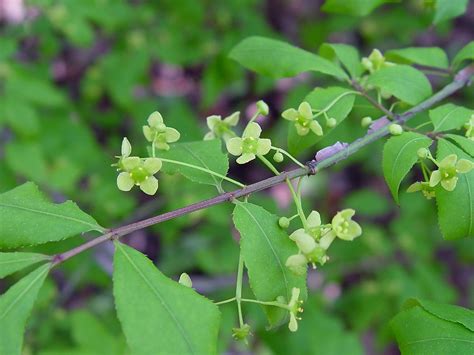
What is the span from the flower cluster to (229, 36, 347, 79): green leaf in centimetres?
48

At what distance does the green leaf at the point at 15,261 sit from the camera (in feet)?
4.43

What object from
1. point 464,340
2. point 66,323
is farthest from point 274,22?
point 464,340

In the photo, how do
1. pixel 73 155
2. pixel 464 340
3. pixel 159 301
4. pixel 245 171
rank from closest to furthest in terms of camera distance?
pixel 159 301 < pixel 464 340 < pixel 73 155 < pixel 245 171

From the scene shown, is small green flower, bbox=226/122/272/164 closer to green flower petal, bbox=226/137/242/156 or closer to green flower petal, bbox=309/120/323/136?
green flower petal, bbox=226/137/242/156

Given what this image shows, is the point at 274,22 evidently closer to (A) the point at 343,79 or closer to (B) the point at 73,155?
(B) the point at 73,155

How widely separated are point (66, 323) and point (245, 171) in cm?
210

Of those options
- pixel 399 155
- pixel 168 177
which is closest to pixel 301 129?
pixel 399 155

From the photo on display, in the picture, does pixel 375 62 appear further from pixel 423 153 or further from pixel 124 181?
pixel 124 181

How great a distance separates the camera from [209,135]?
1.85 m

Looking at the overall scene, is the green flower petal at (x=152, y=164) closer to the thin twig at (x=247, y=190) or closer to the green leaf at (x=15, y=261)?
the thin twig at (x=247, y=190)

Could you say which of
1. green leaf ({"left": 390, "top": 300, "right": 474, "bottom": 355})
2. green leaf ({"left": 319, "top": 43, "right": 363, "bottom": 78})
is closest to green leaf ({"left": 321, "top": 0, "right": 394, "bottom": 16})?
green leaf ({"left": 319, "top": 43, "right": 363, "bottom": 78})

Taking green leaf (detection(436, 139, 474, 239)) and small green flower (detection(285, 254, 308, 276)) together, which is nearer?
small green flower (detection(285, 254, 308, 276))

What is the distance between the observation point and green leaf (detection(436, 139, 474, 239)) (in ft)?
4.84

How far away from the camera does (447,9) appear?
2.01 metres
